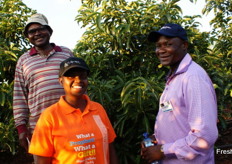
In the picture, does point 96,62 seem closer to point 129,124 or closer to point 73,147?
point 129,124

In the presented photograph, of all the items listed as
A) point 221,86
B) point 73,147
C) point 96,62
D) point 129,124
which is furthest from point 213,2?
point 73,147

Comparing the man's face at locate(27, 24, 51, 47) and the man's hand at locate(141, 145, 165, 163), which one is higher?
the man's face at locate(27, 24, 51, 47)

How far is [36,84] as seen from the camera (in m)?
2.41

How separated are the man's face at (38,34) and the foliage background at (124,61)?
923mm

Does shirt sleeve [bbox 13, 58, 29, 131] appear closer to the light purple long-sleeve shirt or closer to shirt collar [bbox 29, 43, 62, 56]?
shirt collar [bbox 29, 43, 62, 56]

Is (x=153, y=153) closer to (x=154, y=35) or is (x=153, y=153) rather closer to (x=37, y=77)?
(x=154, y=35)

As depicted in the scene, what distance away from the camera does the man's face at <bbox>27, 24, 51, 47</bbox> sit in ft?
8.21

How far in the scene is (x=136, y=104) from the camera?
2.95 meters

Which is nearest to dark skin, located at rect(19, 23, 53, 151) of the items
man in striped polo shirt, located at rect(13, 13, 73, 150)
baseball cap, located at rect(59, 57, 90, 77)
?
man in striped polo shirt, located at rect(13, 13, 73, 150)

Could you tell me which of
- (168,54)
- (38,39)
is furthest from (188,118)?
(38,39)

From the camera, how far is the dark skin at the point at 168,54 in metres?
1.82

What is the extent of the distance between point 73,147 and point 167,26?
104cm

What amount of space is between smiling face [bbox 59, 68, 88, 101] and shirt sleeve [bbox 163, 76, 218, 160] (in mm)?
731

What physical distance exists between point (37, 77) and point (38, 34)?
0.41 m
